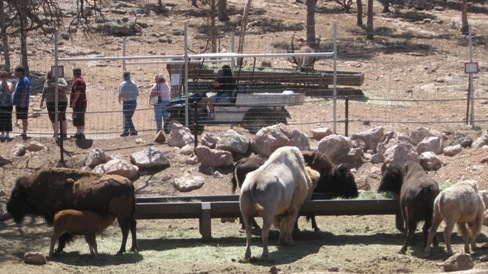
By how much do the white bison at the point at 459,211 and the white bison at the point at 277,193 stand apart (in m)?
1.79

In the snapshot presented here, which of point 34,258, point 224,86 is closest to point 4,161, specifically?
point 224,86

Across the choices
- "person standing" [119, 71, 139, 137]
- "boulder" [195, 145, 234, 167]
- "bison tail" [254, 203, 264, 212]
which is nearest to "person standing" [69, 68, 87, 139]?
"person standing" [119, 71, 139, 137]

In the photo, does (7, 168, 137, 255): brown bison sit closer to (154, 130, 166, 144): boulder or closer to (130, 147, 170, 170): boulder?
(130, 147, 170, 170): boulder

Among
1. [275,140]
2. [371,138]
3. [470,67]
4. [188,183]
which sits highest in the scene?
[470,67]

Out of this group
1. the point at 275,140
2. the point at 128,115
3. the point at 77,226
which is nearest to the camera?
the point at 77,226

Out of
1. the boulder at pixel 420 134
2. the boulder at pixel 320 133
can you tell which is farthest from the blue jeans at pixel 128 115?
the boulder at pixel 420 134

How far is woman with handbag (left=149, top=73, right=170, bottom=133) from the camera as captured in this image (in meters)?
21.5

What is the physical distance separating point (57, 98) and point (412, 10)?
2907cm

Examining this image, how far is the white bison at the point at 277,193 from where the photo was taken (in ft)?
44.3

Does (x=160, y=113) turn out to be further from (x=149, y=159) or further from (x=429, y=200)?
(x=429, y=200)

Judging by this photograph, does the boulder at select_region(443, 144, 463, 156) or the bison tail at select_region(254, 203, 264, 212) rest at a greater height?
the bison tail at select_region(254, 203, 264, 212)

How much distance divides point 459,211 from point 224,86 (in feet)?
33.1

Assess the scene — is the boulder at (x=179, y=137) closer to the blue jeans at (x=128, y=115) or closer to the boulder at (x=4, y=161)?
the blue jeans at (x=128, y=115)

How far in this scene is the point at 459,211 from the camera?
13344mm
